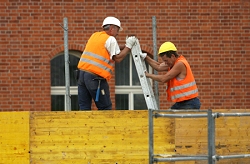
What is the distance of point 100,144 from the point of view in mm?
10594

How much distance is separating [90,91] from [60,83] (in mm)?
4446

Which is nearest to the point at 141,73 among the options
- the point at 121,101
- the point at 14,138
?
the point at 14,138

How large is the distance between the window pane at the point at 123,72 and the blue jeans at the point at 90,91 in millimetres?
4296

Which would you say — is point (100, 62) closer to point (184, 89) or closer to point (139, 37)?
point (184, 89)

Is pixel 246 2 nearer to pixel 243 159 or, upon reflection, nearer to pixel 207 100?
pixel 207 100

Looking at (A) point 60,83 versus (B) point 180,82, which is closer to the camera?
(B) point 180,82

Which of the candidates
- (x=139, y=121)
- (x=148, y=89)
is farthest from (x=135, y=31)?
(x=139, y=121)

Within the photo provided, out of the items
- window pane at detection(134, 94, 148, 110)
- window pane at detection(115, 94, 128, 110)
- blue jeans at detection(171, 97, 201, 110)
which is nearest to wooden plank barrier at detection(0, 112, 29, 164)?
blue jeans at detection(171, 97, 201, 110)

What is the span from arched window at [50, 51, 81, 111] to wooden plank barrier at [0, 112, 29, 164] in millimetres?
5176

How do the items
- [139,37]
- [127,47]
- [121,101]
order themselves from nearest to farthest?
[127,47], [139,37], [121,101]

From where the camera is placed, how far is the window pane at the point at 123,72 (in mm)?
16062

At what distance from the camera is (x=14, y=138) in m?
10.6

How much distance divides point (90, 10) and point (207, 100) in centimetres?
309

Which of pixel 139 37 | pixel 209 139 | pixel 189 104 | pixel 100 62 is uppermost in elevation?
pixel 139 37
